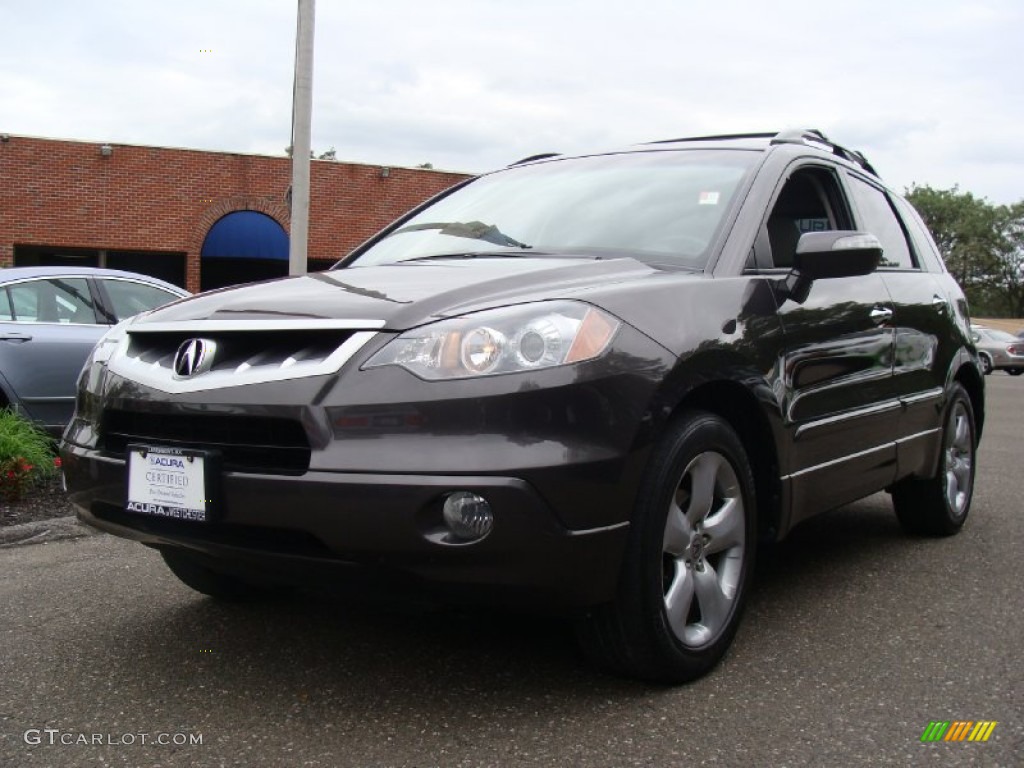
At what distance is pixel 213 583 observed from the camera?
367cm

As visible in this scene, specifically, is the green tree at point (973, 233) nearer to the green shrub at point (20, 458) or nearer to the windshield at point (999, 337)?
the windshield at point (999, 337)

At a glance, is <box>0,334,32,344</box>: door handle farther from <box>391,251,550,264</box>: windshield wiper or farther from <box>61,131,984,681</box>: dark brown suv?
<box>391,251,550,264</box>: windshield wiper

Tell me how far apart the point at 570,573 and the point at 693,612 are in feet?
2.12

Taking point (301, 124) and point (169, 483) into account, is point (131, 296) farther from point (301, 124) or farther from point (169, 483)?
point (169, 483)

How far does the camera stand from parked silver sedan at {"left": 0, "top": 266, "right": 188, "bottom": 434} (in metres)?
6.53

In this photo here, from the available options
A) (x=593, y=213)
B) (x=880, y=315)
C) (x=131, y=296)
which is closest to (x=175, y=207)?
(x=131, y=296)

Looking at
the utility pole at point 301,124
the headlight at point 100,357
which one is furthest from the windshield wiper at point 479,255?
the utility pole at point 301,124

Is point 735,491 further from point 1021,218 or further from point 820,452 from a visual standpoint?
point 1021,218

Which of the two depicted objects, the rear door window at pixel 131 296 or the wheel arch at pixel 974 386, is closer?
the wheel arch at pixel 974 386

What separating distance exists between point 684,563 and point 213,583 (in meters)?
1.74

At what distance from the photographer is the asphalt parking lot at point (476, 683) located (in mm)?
2494

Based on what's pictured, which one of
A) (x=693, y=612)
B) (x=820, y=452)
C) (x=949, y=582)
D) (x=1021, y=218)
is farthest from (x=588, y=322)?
(x=1021, y=218)

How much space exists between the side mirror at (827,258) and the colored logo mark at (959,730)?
1.37m

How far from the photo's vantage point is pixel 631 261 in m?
3.20
